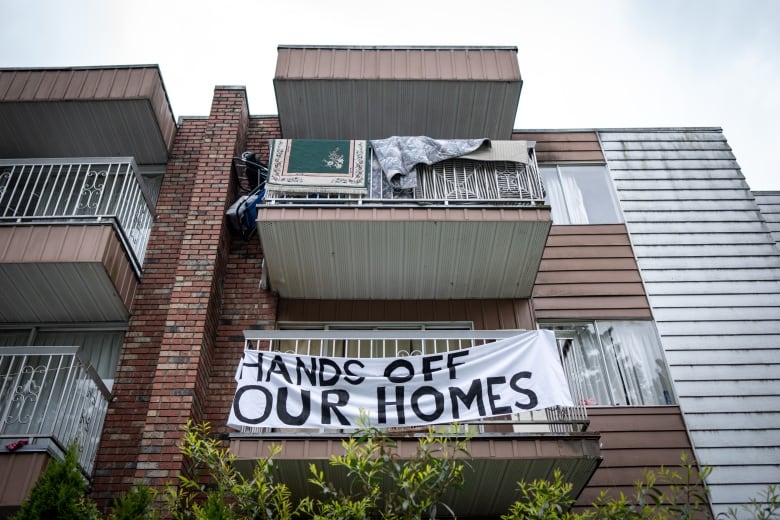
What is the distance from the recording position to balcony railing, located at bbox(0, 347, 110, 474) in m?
7.73

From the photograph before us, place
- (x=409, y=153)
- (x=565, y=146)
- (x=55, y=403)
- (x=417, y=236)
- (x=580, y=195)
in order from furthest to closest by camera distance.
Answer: (x=565, y=146), (x=580, y=195), (x=409, y=153), (x=417, y=236), (x=55, y=403)

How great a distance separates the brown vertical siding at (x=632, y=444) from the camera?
8555 mm

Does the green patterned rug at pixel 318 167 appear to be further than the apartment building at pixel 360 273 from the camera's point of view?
Yes

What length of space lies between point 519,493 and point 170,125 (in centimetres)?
774

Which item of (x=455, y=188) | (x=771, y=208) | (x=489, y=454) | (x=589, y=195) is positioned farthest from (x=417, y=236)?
(x=771, y=208)

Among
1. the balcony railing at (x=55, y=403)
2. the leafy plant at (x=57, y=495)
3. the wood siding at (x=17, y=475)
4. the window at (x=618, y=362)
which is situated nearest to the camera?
the leafy plant at (x=57, y=495)

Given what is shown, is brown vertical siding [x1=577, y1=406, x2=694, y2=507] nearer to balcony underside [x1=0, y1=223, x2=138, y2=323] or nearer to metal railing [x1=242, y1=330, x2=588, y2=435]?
metal railing [x1=242, y1=330, x2=588, y2=435]

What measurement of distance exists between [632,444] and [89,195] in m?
8.26

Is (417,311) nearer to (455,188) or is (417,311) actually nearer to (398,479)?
(455,188)

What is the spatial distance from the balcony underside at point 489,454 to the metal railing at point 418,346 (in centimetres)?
18

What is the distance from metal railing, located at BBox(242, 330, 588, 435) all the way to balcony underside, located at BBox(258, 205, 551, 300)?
0.83 meters

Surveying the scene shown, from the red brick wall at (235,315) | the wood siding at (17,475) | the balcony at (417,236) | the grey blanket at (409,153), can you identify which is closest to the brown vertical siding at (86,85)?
the red brick wall at (235,315)

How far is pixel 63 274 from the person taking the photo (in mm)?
8883

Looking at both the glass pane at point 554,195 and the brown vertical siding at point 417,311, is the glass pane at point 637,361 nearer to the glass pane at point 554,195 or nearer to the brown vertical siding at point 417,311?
the brown vertical siding at point 417,311
